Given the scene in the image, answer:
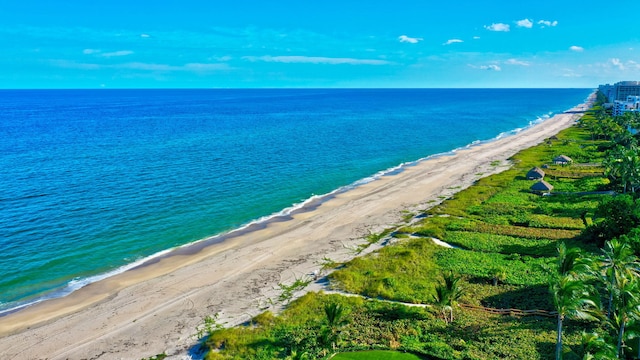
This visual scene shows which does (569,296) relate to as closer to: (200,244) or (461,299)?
(461,299)

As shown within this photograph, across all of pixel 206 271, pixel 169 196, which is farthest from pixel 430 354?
pixel 169 196

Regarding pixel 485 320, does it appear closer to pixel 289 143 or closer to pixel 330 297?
pixel 330 297

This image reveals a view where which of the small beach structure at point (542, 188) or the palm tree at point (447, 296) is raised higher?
the small beach structure at point (542, 188)

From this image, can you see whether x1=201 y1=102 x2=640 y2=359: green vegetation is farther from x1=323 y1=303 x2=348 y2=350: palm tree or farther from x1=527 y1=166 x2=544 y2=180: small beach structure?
x1=527 y1=166 x2=544 y2=180: small beach structure

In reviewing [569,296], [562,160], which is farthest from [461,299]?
[562,160]

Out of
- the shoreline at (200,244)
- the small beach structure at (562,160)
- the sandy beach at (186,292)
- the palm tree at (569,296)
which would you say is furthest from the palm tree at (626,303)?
the small beach structure at (562,160)

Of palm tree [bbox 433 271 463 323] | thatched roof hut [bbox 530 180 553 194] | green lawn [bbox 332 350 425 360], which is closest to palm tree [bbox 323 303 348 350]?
green lawn [bbox 332 350 425 360]

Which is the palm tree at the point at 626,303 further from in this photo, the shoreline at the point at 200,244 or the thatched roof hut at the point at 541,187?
the thatched roof hut at the point at 541,187
